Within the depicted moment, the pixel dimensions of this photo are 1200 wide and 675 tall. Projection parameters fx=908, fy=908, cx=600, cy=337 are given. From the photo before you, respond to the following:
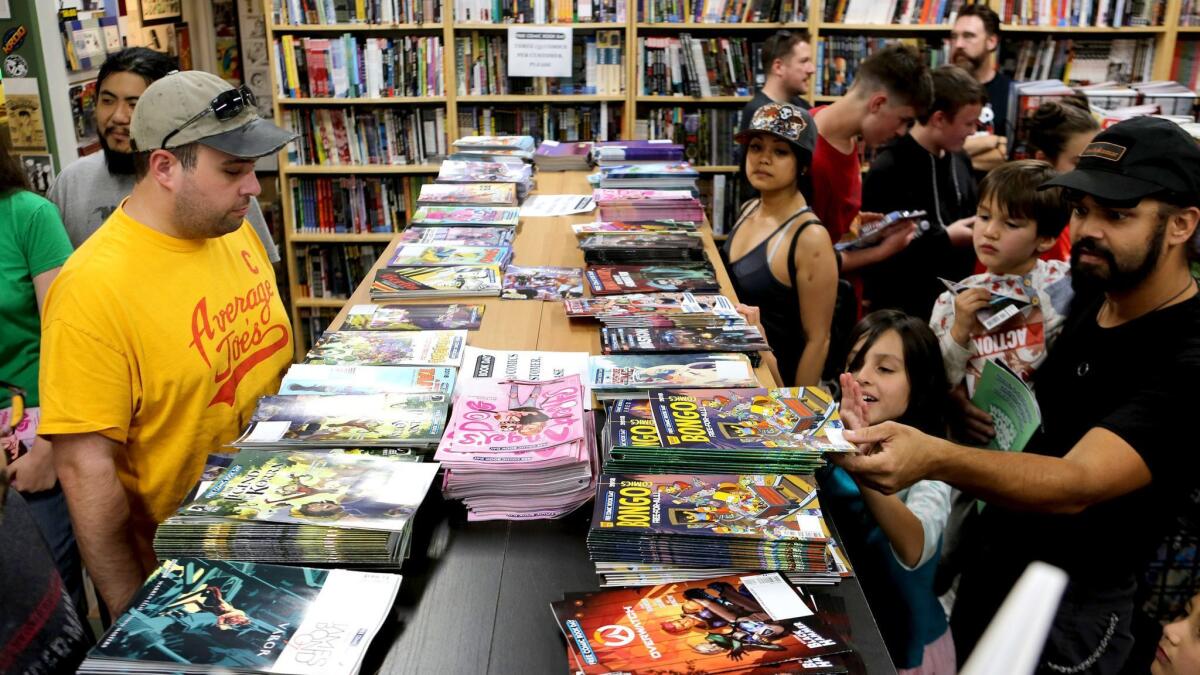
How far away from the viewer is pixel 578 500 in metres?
1.46

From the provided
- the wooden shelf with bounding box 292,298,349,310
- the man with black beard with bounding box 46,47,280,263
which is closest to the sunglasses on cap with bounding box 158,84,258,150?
the man with black beard with bounding box 46,47,280,263

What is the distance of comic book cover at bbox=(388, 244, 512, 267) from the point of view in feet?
8.51

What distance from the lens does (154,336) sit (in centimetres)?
165

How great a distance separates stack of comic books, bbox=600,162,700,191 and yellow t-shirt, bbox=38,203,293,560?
1.89 metres

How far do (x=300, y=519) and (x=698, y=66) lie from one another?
4.28m

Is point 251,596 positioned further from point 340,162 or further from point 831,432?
point 340,162

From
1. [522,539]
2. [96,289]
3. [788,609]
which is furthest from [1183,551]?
[96,289]

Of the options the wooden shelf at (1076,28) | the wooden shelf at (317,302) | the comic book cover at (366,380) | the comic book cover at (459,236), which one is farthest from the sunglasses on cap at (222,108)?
the wooden shelf at (1076,28)

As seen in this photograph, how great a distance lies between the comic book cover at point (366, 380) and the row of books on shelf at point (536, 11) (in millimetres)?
3597

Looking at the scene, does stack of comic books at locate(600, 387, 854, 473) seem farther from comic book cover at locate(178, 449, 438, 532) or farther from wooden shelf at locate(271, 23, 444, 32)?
wooden shelf at locate(271, 23, 444, 32)

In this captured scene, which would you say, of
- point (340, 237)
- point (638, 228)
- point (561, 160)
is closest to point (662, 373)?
point (638, 228)

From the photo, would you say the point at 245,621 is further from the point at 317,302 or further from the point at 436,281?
the point at 317,302

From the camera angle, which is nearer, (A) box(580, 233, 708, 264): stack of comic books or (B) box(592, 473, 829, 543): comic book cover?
(B) box(592, 473, 829, 543): comic book cover

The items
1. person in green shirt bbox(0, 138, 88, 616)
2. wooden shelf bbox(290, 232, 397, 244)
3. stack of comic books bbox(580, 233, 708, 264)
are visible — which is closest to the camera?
person in green shirt bbox(0, 138, 88, 616)
